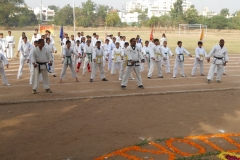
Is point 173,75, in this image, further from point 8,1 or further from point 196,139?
point 8,1

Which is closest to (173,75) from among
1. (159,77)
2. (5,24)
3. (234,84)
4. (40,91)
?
(159,77)

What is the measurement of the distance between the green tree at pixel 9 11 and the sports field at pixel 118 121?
5467 centimetres

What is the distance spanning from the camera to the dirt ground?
5977mm

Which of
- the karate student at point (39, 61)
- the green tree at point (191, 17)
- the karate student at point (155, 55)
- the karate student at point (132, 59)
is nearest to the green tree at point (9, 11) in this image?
the green tree at point (191, 17)

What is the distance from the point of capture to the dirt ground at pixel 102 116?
598cm

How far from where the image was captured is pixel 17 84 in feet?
39.1

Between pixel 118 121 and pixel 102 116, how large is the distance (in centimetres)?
58

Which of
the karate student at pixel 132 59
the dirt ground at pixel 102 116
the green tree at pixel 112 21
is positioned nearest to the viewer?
the dirt ground at pixel 102 116

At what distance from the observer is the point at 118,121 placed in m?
7.50

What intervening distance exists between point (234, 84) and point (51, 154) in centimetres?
927

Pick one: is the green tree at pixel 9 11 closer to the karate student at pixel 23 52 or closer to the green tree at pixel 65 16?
the green tree at pixel 65 16

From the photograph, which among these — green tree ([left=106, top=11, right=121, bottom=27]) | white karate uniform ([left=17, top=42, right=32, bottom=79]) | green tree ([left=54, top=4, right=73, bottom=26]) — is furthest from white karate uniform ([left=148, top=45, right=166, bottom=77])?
green tree ([left=54, top=4, right=73, bottom=26])

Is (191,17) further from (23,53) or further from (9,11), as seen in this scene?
(23,53)

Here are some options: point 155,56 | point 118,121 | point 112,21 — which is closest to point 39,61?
point 118,121
